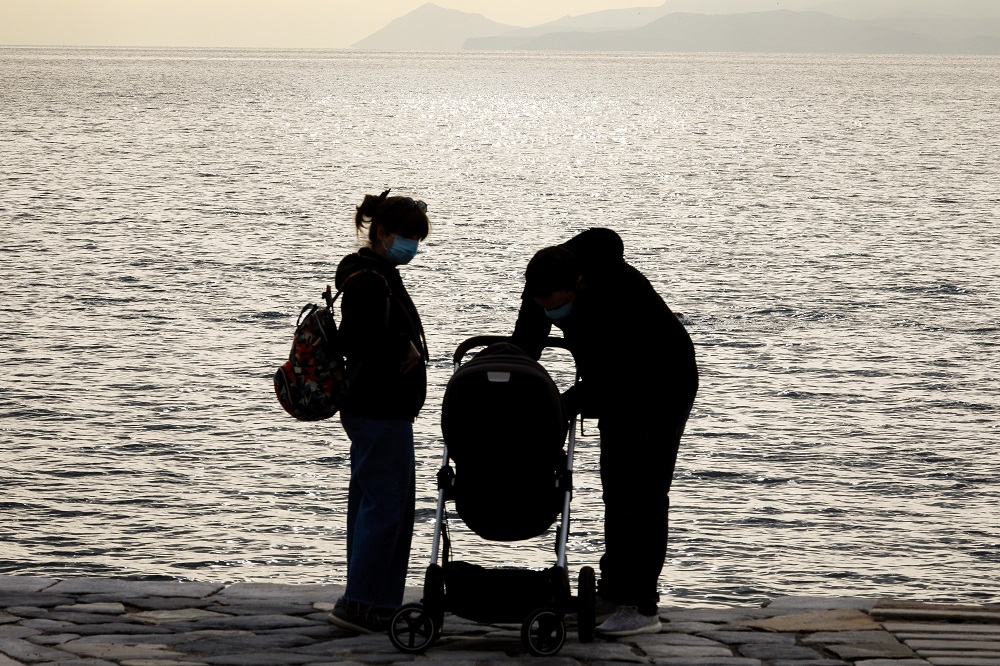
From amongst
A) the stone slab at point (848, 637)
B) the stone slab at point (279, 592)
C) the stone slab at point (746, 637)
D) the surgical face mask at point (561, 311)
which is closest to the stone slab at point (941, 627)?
the stone slab at point (848, 637)

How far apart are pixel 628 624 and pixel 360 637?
42.2 inches

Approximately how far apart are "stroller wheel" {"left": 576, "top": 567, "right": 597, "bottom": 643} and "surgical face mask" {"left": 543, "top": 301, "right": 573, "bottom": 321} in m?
1.00

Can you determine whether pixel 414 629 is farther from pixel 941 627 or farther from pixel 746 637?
pixel 941 627

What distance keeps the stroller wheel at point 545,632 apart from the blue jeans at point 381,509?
0.71 meters

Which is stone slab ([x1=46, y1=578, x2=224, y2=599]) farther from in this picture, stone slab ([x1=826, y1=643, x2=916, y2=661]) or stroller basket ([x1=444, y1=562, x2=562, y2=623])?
stone slab ([x1=826, y1=643, x2=916, y2=661])

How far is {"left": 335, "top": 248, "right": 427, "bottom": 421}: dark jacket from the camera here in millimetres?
5602

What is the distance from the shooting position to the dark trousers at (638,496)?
5773 millimetres

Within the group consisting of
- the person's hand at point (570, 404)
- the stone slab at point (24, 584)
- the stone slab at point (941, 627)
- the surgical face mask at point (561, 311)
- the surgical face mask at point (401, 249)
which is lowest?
the stone slab at point (941, 627)

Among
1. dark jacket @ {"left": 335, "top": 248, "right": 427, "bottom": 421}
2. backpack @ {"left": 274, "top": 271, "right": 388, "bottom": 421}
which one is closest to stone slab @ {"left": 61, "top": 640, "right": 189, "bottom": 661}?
backpack @ {"left": 274, "top": 271, "right": 388, "bottom": 421}

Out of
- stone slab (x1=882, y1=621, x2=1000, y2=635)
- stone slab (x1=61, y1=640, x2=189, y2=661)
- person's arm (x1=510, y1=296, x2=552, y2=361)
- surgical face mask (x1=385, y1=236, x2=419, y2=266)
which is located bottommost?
stone slab (x1=882, y1=621, x2=1000, y2=635)

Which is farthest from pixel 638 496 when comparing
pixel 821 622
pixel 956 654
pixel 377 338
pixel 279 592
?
pixel 279 592

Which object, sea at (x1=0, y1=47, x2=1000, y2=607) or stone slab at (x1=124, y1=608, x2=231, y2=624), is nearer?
stone slab at (x1=124, y1=608, x2=231, y2=624)

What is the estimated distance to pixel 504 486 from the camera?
5.50m

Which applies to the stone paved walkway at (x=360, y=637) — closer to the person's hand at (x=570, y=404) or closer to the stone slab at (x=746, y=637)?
the stone slab at (x=746, y=637)
